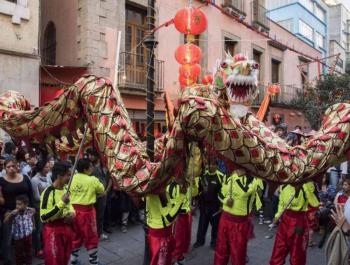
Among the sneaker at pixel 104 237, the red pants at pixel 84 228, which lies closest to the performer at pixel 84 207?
the red pants at pixel 84 228

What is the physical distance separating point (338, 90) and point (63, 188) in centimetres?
1404

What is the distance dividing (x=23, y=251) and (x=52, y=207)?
4.86ft

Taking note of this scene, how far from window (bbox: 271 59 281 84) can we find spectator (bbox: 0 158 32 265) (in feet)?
57.3

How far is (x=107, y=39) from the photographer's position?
1169cm

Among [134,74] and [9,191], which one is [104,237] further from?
[134,74]

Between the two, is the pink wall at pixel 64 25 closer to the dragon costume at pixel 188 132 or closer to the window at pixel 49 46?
the window at pixel 49 46

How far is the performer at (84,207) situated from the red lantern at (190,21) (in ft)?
12.9

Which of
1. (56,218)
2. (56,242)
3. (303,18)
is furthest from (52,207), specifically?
(303,18)

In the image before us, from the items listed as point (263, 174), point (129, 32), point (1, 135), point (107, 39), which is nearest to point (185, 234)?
point (263, 174)

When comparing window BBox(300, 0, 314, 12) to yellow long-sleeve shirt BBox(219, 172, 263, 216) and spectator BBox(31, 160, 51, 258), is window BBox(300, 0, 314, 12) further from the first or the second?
spectator BBox(31, 160, 51, 258)

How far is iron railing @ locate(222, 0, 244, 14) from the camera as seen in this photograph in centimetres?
1639

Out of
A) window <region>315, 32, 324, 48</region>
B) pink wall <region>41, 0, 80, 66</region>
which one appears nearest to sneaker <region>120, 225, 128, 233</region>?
pink wall <region>41, 0, 80, 66</region>

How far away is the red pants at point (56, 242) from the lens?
484 cm

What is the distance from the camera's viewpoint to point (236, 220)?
17.1 feet
